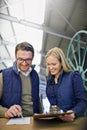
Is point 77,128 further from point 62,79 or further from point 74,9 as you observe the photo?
point 74,9

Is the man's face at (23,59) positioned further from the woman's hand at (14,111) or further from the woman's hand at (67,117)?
the woman's hand at (67,117)

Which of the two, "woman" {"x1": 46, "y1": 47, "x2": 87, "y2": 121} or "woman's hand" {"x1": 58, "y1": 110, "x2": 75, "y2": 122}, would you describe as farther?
"woman" {"x1": 46, "y1": 47, "x2": 87, "y2": 121}

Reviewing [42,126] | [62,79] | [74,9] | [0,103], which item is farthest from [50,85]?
[74,9]

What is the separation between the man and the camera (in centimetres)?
92

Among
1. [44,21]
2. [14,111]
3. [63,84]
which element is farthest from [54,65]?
[44,21]

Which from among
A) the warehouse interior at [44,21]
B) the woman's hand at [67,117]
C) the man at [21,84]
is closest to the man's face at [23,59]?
the man at [21,84]

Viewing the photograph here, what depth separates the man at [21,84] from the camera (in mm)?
921

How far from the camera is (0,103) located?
0.92 metres

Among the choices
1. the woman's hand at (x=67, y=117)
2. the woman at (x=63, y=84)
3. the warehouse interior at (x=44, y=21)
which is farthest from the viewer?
the warehouse interior at (x=44, y=21)

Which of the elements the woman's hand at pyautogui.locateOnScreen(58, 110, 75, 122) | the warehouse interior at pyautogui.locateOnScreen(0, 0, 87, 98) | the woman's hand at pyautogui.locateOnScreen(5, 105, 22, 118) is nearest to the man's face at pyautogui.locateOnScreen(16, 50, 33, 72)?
the woman's hand at pyautogui.locateOnScreen(5, 105, 22, 118)

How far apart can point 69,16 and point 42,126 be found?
4.25ft

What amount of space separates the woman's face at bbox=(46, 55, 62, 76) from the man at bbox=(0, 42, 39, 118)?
3.3 inches

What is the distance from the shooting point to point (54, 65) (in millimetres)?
922

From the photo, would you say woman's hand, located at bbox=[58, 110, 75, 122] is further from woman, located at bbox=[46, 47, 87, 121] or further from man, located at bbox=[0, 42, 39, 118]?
man, located at bbox=[0, 42, 39, 118]
